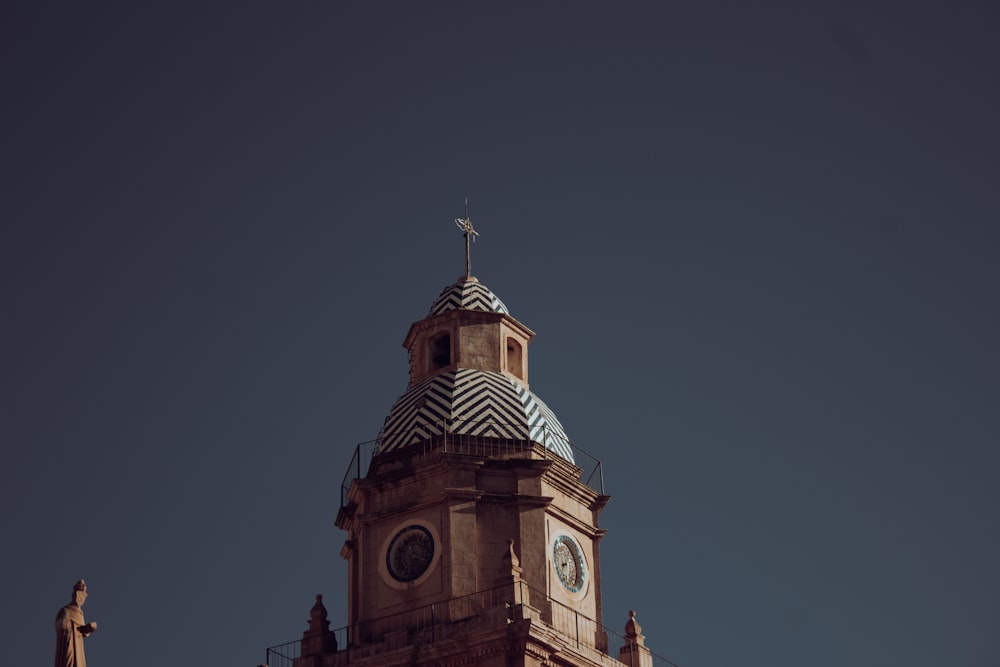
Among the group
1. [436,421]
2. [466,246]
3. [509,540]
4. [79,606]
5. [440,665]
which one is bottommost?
[79,606]

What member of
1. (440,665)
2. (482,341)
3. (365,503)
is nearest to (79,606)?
(440,665)

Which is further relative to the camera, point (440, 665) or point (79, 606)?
point (440, 665)

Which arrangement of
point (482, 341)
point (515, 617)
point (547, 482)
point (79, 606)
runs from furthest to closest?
1. point (482, 341)
2. point (547, 482)
3. point (515, 617)
4. point (79, 606)

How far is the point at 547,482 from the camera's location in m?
63.7

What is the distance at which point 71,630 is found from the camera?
3838 cm

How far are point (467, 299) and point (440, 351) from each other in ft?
6.86

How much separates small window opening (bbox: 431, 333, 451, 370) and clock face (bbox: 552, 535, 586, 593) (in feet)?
27.3

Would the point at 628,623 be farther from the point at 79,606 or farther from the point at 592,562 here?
the point at 79,606

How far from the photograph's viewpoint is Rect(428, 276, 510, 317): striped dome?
68688 millimetres

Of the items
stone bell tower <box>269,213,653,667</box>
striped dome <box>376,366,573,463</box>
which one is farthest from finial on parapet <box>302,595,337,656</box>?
striped dome <box>376,366,573,463</box>

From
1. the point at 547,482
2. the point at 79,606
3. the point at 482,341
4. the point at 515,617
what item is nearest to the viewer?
the point at 79,606

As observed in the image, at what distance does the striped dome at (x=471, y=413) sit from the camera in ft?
213

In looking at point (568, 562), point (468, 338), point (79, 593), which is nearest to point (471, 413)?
point (468, 338)

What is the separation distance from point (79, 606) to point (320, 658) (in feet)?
78.1
